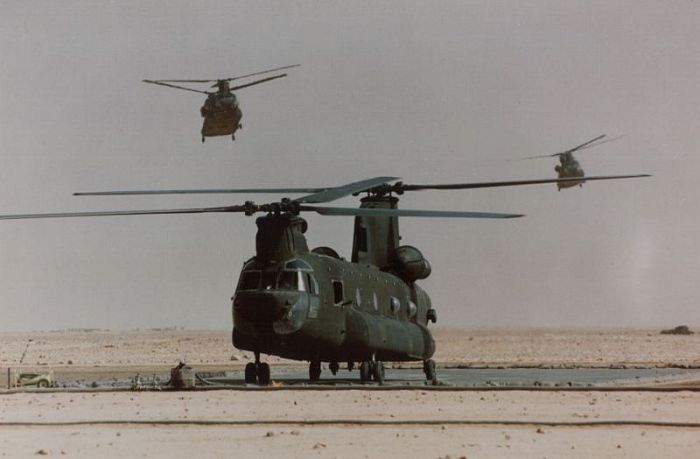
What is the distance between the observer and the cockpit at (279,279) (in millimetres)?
25234

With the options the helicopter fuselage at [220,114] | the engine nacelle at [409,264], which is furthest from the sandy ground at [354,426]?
the helicopter fuselage at [220,114]

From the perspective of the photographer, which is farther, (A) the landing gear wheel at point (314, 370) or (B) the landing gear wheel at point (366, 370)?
(A) the landing gear wheel at point (314, 370)

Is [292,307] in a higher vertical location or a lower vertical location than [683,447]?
higher

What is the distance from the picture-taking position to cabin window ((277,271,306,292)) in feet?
82.9

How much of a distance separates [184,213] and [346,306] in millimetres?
6163

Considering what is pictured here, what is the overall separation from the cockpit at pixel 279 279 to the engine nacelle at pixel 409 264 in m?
8.03

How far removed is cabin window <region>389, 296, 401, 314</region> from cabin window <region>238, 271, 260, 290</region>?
7.01 meters

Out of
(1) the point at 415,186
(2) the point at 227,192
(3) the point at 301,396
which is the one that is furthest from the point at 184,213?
(1) the point at 415,186

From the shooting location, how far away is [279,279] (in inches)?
998

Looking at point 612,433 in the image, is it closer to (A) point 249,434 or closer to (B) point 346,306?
(A) point 249,434

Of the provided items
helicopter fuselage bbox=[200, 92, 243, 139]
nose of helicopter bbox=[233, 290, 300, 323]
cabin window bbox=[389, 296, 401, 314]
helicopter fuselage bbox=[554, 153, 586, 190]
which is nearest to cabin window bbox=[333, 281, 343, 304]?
nose of helicopter bbox=[233, 290, 300, 323]

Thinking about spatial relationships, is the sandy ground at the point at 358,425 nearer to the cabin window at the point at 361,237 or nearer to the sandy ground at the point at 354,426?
the sandy ground at the point at 354,426

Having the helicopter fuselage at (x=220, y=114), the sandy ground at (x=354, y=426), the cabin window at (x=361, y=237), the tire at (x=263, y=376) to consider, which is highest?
the helicopter fuselage at (x=220, y=114)

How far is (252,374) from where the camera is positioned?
27859mm
